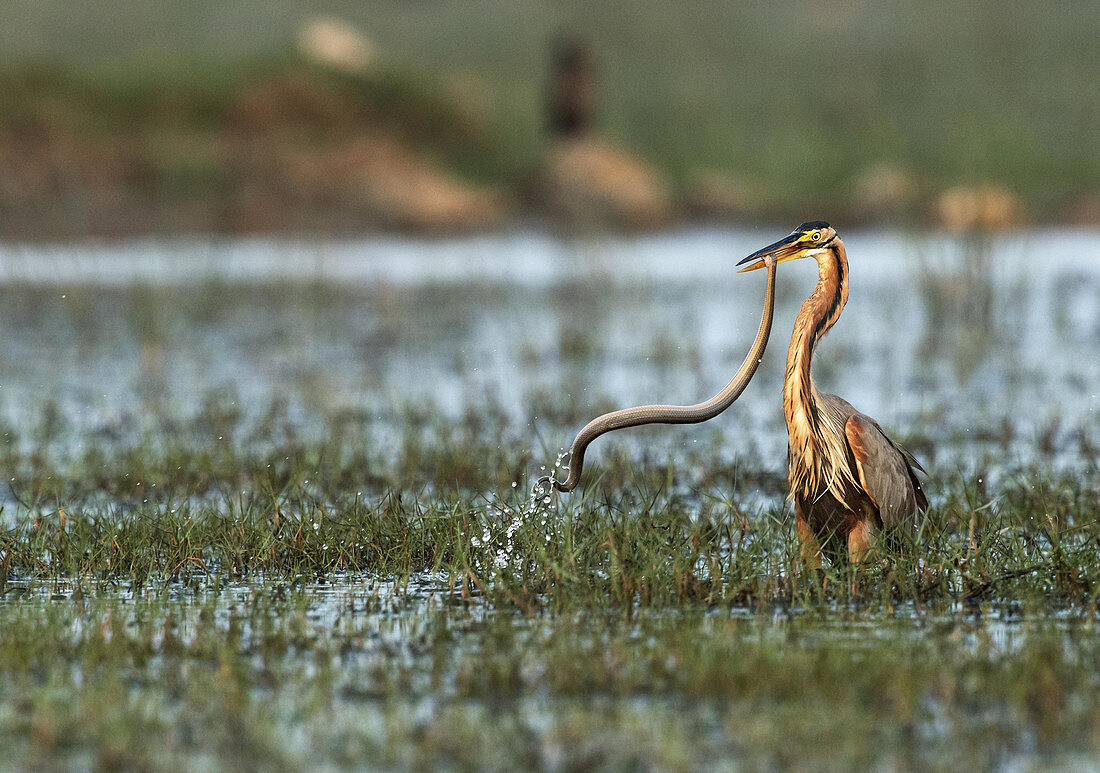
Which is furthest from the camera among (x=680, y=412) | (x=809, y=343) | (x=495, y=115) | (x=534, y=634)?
(x=495, y=115)

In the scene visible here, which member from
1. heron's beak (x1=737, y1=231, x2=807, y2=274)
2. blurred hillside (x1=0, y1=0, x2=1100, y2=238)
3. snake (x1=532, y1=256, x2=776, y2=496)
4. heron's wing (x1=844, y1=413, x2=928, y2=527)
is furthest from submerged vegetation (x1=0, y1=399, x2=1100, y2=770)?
blurred hillside (x1=0, y1=0, x2=1100, y2=238)

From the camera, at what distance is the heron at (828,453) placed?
230 inches

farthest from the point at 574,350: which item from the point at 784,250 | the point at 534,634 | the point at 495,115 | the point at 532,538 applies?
the point at 495,115

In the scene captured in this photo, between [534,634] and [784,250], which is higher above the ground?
[784,250]

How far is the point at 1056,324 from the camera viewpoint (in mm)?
15398

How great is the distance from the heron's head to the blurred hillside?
1753 cm

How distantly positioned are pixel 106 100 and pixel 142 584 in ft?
113

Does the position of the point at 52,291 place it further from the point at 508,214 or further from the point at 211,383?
the point at 508,214

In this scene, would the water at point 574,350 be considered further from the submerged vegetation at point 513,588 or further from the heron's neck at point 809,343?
the heron's neck at point 809,343

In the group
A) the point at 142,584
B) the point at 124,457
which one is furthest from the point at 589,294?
the point at 142,584

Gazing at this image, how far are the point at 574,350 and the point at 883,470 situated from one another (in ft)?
27.1

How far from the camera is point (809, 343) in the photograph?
19.1 ft

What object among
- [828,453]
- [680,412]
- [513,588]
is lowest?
[513,588]

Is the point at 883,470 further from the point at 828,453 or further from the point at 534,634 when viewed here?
the point at 534,634
